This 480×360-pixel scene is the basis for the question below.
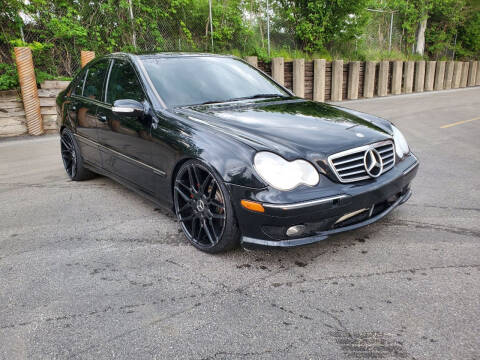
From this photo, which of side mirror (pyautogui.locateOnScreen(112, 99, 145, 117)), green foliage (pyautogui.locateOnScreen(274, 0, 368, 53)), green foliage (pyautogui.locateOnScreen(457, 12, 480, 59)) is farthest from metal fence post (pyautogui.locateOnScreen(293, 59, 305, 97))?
green foliage (pyautogui.locateOnScreen(457, 12, 480, 59))

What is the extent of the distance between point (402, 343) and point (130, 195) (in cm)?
352

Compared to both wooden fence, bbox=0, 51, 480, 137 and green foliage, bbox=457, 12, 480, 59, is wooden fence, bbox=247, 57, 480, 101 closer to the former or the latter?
wooden fence, bbox=0, 51, 480, 137

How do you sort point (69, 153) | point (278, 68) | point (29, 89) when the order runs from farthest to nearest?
point (278, 68) < point (29, 89) < point (69, 153)

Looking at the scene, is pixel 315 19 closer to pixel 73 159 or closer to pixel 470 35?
pixel 73 159

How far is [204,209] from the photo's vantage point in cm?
321

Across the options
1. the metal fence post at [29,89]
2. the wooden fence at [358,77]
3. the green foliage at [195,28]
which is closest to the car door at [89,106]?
the metal fence post at [29,89]

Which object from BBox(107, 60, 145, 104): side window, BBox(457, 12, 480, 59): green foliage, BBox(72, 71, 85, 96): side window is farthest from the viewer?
BBox(457, 12, 480, 59): green foliage

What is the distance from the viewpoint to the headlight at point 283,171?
2.80 metres

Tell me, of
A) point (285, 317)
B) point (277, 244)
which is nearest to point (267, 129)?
point (277, 244)

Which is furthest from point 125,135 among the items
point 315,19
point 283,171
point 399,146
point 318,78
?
point 315,19

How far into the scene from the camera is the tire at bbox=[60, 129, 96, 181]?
17.3ft

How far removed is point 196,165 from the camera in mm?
3189

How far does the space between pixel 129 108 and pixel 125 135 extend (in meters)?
0.44

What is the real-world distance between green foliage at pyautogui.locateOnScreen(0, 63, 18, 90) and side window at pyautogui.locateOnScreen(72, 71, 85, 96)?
4.58 meters
